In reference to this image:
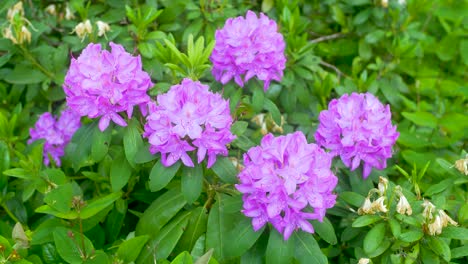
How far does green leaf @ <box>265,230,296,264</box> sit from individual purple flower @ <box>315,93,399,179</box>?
380 millimetres

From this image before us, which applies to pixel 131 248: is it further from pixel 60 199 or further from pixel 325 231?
pixel 325 231

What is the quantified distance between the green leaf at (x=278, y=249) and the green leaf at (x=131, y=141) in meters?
0.50

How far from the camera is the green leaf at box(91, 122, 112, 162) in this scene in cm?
197

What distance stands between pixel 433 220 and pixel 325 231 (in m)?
0.33

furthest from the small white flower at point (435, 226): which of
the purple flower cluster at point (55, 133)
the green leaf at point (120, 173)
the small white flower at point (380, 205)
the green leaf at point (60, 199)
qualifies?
the purple flower cluster at point (55, 133)

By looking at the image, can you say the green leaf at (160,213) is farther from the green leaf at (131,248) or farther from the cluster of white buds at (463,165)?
the cluster of white buds at (463,165)

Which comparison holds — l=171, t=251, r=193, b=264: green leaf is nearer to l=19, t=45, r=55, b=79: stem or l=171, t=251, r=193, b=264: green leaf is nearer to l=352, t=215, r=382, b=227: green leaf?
l=352, t=215, r=382, b=227: green leaf

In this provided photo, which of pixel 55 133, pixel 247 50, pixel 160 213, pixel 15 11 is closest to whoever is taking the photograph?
pixel 160 213

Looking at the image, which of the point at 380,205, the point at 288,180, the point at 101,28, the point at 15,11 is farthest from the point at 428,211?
the point at 15,11

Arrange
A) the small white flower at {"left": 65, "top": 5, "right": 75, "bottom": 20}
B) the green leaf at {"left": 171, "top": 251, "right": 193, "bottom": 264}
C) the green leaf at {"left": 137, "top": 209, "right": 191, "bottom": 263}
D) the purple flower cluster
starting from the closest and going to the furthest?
the green leaf at {"left": 171, "top": 251, "right": 193, "bottom": 264}
the green leaf at {"left": 137, "top": 209, "right": 191, "bottom": 263}
the purple flower cluster
the small white flower at {"left": 65, "top": 5, "right": 75, "bottom": 20}

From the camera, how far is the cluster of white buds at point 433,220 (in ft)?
6.09

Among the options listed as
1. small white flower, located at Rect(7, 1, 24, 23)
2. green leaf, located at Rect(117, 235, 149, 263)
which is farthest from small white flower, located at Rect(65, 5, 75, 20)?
green leaf, located at Rect(117, 235, 149, 263)

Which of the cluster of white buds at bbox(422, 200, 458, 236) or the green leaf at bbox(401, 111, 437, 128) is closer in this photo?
the cluster of white buds at bbox(422, 200, 458, 236)

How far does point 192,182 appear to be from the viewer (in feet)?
6.27
